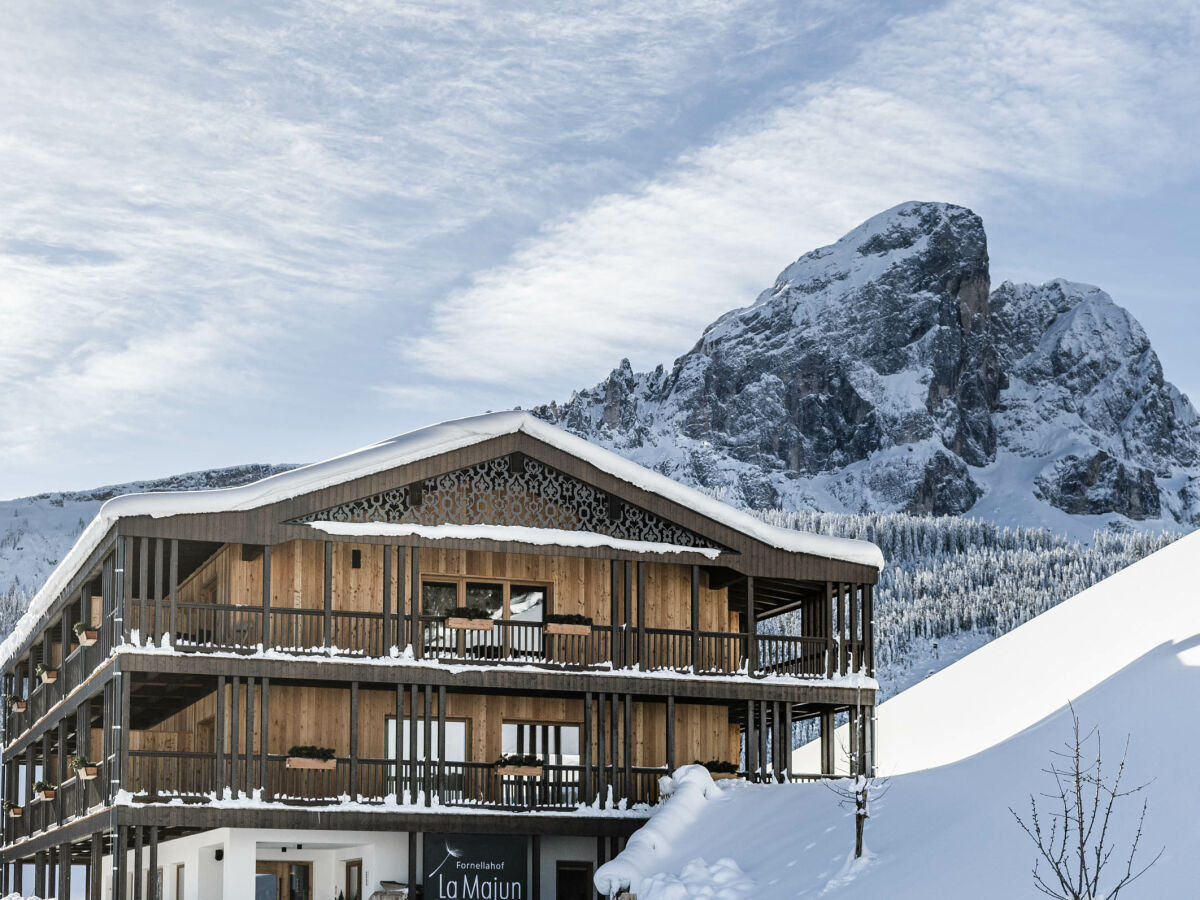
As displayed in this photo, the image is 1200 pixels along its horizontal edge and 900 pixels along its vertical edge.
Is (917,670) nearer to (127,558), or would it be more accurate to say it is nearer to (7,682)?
(7,682)

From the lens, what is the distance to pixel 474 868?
3550cm

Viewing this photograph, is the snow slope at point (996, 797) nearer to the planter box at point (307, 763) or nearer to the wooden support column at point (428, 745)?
the wooden support column at point (428, 745)

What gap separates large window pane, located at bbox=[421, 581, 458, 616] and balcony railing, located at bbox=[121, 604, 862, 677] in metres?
0.48

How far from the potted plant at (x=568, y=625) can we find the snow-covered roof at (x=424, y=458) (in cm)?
282

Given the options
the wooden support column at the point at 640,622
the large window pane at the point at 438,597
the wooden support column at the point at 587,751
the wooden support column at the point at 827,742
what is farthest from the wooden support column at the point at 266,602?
the wooden support column at the point at 827,742

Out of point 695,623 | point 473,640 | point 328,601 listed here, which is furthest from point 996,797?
point 328,601

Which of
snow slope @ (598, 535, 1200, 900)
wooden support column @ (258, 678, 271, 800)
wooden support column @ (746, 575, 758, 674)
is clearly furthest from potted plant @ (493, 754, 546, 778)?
wooden support column @ (746, 575, 758, 674)

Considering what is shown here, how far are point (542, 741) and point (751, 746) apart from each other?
4170 mm

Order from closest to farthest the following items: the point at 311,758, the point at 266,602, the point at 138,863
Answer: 1. the point at 138,863
2. the point at 311,758
3. the point at 266,602

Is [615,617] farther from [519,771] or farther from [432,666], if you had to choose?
[432,666]

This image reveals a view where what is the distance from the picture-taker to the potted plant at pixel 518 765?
36.0 meters

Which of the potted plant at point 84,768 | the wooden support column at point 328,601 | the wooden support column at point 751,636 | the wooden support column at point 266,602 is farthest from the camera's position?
the wooden support column at point 751,636

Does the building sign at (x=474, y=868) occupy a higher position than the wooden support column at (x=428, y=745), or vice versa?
the wooden support column at (x=428, y=745)

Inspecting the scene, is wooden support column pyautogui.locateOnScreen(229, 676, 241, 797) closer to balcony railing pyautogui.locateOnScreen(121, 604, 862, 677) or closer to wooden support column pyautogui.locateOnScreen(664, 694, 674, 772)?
balcony railing pyautogui.locateOnScreen(121, 604, 862, 677)
